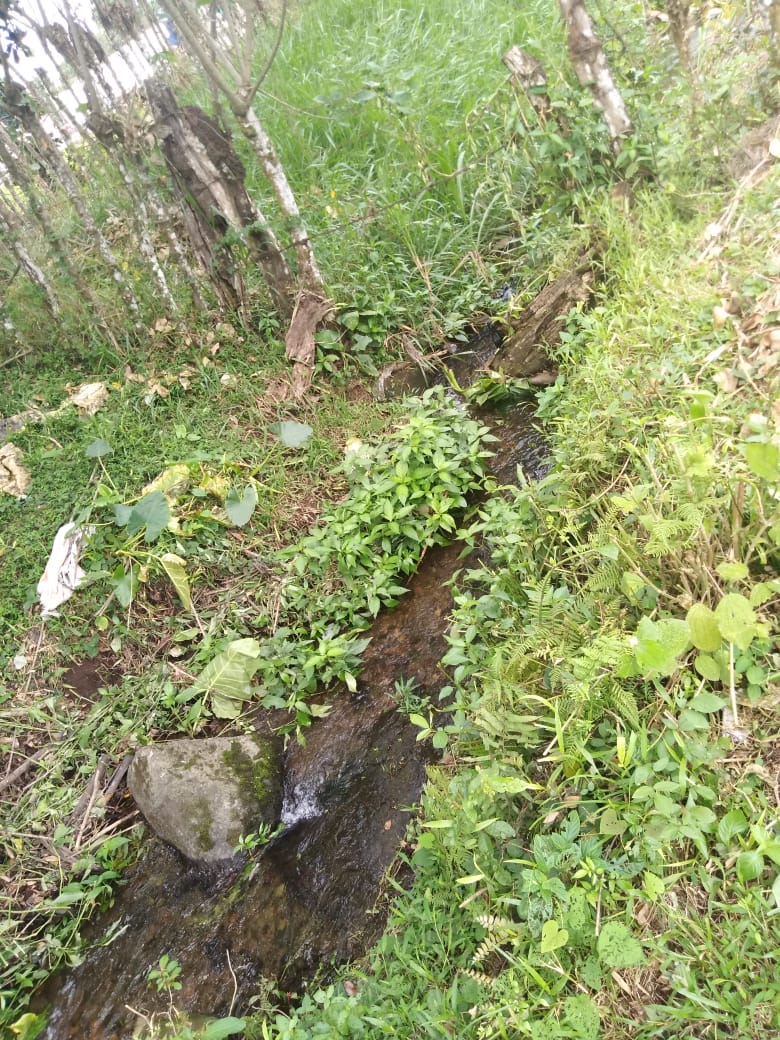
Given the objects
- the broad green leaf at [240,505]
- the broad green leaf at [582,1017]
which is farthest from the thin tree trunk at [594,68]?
the broad green leaf at [582,1017]

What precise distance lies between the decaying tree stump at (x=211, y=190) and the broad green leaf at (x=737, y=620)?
3.76m

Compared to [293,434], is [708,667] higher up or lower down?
lower down

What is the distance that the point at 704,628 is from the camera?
1625mm

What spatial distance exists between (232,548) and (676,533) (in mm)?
2475

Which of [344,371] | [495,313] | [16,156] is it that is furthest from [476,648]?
[16,156]

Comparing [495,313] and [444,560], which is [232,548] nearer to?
[444,560]

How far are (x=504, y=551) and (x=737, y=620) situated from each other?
1209 millimetres

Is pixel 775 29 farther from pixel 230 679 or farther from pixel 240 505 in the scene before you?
pixel 230 679

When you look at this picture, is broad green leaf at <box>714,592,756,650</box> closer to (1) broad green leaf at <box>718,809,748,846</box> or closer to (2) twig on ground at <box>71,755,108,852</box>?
(1) broad green leaf at <box>718,809,748,846</box>

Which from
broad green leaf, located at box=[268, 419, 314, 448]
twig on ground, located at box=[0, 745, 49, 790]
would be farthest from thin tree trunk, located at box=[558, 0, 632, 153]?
twig on ground, located at box=[0, 745, 49, 790]

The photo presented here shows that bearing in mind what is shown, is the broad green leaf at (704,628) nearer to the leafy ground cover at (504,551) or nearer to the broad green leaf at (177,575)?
the leafy ground cover at (504,551)

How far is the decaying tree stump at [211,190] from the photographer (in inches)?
164

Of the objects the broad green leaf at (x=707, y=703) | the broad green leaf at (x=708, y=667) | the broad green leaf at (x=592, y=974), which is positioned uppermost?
the broad green leaf at (x=708, y=667)

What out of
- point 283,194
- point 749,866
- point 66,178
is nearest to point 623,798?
point 749,866
